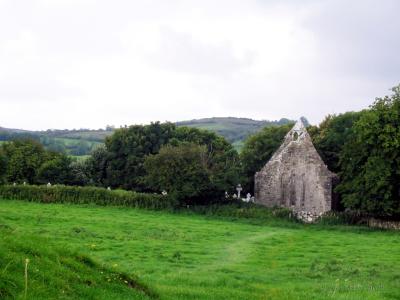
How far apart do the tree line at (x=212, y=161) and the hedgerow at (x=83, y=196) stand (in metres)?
1.82

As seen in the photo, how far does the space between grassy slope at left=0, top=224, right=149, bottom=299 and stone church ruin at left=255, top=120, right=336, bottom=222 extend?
4444cm

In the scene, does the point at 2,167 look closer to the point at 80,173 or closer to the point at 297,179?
the point at 80,173

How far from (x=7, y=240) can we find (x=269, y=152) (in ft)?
177

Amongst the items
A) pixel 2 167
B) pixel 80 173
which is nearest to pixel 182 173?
pixel 2 167

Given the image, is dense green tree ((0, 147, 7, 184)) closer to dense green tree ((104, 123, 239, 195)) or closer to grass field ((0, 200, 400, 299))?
grass field ((0, 200, 400, 299))

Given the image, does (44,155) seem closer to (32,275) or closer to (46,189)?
(46,189)

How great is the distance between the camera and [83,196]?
171 ft

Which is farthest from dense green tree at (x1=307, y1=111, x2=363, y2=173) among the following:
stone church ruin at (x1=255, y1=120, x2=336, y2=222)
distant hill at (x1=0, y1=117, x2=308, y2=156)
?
distant hill at (x1=0, y1=117, x2=308, y2=156)

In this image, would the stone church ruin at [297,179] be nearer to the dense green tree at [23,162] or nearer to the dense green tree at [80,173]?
the dense green tree at [80,173]

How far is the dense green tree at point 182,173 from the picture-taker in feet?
171

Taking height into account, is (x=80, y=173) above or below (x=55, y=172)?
below

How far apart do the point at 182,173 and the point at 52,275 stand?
136ft

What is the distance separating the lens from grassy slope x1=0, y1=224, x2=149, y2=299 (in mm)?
10312

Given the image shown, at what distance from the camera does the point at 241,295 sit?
52.3ft
